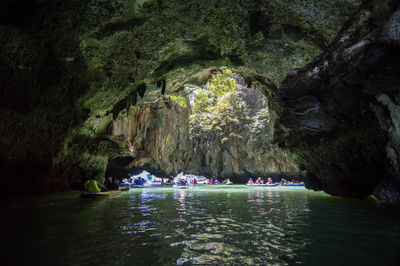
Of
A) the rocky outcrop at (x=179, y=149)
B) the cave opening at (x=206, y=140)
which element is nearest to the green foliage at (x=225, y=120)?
the cave opening at (x=206, y=140)

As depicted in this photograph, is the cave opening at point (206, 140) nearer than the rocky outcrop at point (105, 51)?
No

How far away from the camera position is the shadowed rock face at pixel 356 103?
Result: 5102mm

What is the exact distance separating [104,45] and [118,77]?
1.91 metres

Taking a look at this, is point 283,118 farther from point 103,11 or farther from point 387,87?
point 103,11

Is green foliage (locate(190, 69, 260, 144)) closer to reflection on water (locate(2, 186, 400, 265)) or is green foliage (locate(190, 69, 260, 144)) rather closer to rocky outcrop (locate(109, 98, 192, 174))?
rocky outcrop (locate(109, 98, 192, 174))

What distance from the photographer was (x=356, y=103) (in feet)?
23.9

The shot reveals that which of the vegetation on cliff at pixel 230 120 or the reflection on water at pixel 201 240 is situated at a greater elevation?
the vegetation on cliff at pixel 230 120

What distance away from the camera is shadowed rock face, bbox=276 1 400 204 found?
510cm

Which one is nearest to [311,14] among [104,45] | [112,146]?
[104,45]

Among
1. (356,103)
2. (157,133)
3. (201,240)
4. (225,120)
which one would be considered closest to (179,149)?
(157,133)

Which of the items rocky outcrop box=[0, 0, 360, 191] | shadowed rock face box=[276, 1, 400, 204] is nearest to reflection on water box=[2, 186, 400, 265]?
shadowed rock face box=[276, 1, 400, 204]

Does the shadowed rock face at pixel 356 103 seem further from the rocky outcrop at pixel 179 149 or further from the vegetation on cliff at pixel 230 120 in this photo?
the vegetation on cliff at pixel 230 120

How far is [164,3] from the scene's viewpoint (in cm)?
702

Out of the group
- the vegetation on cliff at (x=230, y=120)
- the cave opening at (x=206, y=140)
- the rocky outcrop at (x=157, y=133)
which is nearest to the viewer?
the rocky outcrop at (x=157, y=133)
